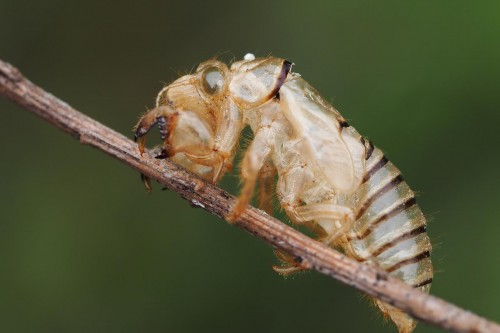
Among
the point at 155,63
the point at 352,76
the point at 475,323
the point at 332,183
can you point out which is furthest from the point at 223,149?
the point at 155,63

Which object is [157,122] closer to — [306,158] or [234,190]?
[306,158]

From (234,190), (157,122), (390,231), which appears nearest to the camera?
(157,122)

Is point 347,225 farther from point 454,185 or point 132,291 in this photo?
point 132,291

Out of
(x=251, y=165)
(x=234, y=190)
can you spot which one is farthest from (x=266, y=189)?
(x=234, y=190)

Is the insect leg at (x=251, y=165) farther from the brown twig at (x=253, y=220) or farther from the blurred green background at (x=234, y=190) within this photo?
the blurred green background at (x=234, y=190)

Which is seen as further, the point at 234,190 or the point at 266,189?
the point at 234,190

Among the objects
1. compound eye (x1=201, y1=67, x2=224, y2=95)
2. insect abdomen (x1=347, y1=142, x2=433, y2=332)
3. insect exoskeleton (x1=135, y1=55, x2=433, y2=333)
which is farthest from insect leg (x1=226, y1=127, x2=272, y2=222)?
insect abdomen (x1=347, y1=142, x2=433, y2=332)
